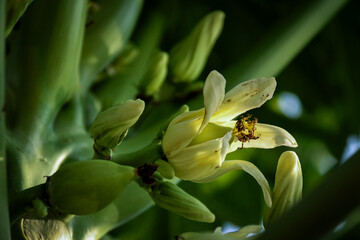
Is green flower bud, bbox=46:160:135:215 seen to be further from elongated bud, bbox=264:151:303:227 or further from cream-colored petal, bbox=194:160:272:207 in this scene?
elongated bud, bbox=264:151:303:227

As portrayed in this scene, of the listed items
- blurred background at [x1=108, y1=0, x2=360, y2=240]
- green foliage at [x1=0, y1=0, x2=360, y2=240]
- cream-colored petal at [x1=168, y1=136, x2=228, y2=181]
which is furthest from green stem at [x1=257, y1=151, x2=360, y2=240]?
blurred background at [x1=108, y1=0, x2=360, y2=240]

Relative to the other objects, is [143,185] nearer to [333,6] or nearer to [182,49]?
[182,49]

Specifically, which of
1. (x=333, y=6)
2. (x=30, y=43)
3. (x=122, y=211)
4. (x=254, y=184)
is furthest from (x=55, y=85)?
(x=254, y=184)

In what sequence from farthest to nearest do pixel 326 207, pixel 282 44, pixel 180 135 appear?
1. pixel 282 44
2. pixel 180 135
3. pixel 326 207

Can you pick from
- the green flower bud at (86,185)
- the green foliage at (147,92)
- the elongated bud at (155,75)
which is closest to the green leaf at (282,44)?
the green foliage at (147,92)

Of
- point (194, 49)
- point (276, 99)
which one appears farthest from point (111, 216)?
point (276, 99)

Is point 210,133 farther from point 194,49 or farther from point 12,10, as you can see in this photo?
point 194,49
